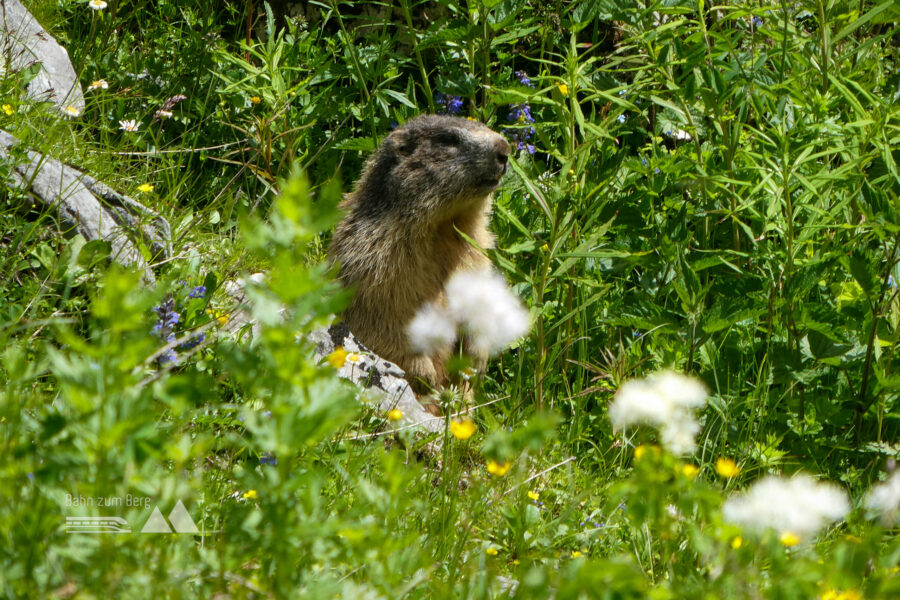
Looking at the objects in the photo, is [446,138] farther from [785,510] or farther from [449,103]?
[785,510]

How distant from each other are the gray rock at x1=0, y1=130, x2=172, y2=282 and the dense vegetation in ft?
0.37

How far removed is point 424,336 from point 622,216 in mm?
2304

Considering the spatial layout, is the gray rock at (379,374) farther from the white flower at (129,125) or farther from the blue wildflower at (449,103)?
the white flower at (129,125)

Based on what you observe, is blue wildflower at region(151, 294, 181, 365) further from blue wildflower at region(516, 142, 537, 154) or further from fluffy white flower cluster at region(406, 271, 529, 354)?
blue wildflower at region(516, 142, 537, 154)

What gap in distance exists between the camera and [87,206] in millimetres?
4379

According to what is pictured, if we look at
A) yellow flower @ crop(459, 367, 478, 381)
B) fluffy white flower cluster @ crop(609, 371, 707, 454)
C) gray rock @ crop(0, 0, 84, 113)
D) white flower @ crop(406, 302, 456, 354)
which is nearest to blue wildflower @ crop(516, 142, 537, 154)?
yellow flower @ crop(459, 367, 478, 381)

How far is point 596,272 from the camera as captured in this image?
15.0 feet

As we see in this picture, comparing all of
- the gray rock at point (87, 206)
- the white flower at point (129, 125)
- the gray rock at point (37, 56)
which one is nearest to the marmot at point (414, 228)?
the gray rock at point (87, 206)

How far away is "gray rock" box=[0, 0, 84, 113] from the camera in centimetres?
525

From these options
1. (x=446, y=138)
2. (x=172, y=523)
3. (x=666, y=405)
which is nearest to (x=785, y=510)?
(x=666, y=405)

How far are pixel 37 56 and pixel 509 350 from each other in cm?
335

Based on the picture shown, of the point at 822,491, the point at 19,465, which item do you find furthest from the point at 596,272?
the point at 19,465

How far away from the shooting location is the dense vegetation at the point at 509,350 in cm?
164

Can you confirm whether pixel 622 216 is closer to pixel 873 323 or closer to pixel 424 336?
pixel 873 323
